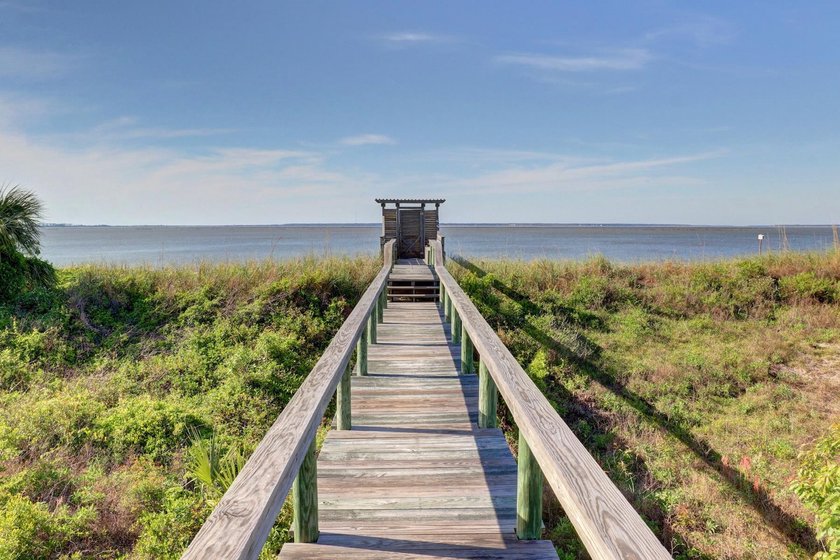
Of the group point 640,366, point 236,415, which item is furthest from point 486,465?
point 640,366

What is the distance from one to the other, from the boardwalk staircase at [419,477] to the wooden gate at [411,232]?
12895 mm

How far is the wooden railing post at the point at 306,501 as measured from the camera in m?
2.57

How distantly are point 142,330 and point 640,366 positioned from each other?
12.2m

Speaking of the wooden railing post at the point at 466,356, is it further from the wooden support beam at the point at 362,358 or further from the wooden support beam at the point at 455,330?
the wooden support beam at the point at 455,330

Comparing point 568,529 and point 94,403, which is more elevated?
point 94,403

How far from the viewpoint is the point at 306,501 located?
2.63 meters

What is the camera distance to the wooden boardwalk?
2.72m

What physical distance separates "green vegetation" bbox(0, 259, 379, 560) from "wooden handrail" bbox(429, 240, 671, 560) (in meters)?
3.09

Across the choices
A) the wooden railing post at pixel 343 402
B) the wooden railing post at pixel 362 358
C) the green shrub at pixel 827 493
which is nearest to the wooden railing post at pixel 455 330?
the wooden railing post at pixel 362 358

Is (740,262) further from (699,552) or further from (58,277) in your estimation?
(58,277)

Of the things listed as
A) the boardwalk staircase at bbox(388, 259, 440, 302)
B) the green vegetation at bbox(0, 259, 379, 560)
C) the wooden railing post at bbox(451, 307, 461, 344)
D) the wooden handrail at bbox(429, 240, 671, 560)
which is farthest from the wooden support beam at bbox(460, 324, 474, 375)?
the boardwalk staircase at bbox(388, 259, 440, 302)

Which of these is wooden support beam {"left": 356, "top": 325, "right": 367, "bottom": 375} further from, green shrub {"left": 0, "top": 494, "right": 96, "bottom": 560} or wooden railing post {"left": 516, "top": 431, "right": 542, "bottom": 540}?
wooden railing post {"left": 516, "top": 431, "right": 542, "bottom": 540}

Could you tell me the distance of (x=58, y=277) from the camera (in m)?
13.7

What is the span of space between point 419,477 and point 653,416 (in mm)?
7316
